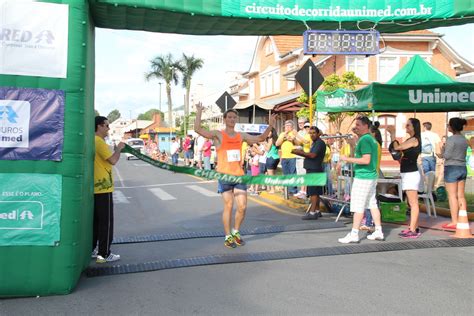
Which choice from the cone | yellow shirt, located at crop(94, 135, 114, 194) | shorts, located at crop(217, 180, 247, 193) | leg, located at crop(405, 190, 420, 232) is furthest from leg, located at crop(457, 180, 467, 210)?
yellow shirt, located at crop(94, 135, 114, 194)

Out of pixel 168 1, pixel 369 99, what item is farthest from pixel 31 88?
pixel 369 99

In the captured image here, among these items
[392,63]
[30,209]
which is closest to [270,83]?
[392,63]

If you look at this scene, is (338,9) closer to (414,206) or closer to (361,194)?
(361,194)

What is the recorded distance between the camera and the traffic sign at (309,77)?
1109 centimetres

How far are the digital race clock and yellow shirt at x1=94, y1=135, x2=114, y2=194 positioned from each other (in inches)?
123

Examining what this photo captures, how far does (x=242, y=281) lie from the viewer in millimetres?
5344

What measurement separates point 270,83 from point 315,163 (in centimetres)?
3084

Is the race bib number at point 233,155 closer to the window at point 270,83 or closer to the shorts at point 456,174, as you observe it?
the shorts at point 456,174

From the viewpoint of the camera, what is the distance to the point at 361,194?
7.29 m

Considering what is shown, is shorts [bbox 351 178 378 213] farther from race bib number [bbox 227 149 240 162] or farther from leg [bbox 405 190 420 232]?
race bib number [bbox 227 149 240 162]

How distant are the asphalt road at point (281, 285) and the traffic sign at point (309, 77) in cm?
426

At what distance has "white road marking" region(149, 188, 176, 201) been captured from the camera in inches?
527

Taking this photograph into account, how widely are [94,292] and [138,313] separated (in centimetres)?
84

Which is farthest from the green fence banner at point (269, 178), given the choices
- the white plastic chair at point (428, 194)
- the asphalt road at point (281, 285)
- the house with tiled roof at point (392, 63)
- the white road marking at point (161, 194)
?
the house with tiled roof at point (392, 63)
